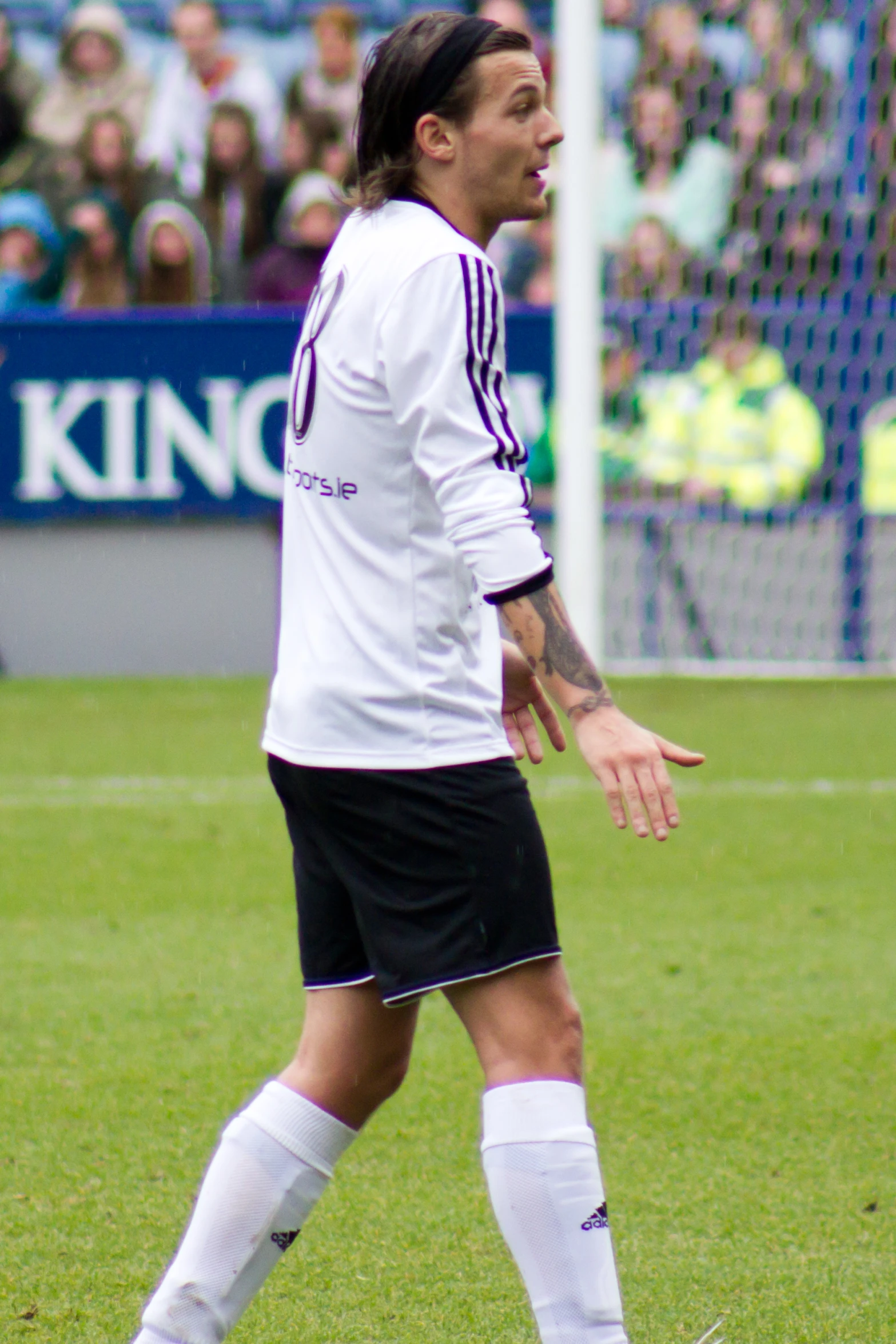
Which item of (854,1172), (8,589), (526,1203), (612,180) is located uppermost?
(612,180)

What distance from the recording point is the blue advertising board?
10.1 meters

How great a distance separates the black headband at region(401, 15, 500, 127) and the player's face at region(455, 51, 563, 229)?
0.8 inches

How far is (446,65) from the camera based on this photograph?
227 cm

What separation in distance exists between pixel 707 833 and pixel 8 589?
5.04 m

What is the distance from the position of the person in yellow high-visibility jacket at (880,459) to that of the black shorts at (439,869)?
26.1ft

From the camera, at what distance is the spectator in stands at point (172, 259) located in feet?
35.7

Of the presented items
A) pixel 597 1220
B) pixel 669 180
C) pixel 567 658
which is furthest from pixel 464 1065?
pixel 669 180

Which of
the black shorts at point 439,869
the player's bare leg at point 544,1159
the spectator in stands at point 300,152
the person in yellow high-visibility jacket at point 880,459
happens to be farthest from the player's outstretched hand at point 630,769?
the spectator in stands at point 300,152

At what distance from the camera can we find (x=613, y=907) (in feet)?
17.7

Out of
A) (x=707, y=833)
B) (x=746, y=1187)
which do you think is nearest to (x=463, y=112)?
(x=746, y=1187)

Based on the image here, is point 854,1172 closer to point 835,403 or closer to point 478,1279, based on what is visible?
point 478,1279

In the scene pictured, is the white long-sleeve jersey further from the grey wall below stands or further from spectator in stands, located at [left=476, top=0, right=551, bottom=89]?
spectator in stands, located at [left=476, top=0, right=551, bottom=89]

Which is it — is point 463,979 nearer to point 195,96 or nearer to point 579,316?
point 579,316

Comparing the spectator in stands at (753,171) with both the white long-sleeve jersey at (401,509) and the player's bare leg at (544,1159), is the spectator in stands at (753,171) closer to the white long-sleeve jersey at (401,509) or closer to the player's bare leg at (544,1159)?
the white long-sleeve jersey at (401,509)
